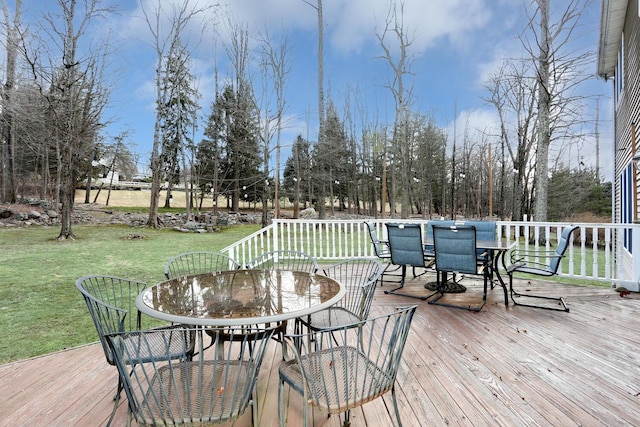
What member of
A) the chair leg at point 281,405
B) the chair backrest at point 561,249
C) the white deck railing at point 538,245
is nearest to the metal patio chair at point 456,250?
the chair backrest at point 561,249

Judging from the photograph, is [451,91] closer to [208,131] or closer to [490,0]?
[490,0]

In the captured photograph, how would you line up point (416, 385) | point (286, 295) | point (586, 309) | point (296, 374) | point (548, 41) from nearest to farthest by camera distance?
point (296, 374), point (286, 295), point (416, 385), point (586, 309), point (548, 41)

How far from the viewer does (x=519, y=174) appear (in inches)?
579

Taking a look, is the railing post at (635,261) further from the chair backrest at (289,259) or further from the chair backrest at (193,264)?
the chair backrest at (193,264)

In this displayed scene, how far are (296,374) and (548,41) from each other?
1060cm

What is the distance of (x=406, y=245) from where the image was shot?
4.23 m

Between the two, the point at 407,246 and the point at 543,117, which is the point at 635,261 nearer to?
the point at 407,246

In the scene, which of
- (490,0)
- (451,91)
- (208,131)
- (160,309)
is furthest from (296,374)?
(208,131)

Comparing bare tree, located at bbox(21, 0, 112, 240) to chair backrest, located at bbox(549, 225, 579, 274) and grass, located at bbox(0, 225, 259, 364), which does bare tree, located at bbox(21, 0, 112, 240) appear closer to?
grass, located at bbox(0, 225, 259, 364)

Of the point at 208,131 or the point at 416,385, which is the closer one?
the point at 416,385

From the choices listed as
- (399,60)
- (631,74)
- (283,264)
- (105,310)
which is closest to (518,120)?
(399,60)

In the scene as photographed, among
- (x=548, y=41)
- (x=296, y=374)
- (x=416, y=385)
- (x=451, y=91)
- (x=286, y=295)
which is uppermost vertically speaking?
(x=451, y=91)

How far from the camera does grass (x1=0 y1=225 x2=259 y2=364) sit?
11.0ft

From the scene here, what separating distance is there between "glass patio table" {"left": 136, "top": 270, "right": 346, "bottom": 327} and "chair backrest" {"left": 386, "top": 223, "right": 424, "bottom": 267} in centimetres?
200
